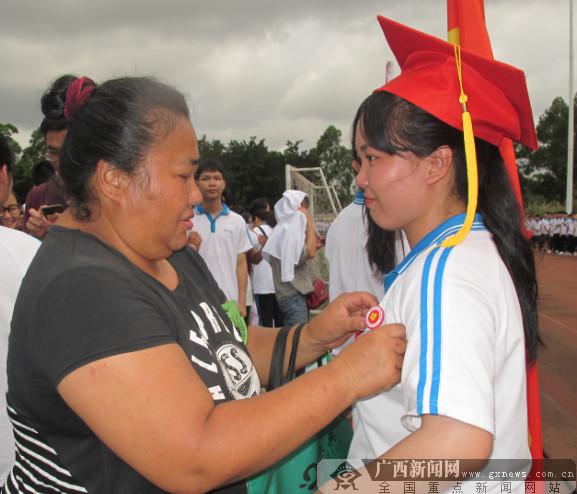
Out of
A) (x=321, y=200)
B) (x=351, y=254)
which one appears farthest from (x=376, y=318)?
(x=321, y=200)

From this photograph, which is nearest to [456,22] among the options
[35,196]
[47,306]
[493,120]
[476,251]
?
[493,120]

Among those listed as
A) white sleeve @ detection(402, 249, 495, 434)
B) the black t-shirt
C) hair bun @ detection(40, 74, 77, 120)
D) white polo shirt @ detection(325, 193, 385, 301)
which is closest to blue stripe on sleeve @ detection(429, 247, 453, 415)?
white sleeve @ detection(402, 249, 495, 434)

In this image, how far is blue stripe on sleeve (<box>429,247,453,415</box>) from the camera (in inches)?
45.4

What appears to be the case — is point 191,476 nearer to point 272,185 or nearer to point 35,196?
point 35,196

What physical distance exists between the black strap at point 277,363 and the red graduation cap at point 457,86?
1.00 metres

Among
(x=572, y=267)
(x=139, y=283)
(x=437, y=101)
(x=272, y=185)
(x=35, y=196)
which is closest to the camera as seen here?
(x=139, y=283)

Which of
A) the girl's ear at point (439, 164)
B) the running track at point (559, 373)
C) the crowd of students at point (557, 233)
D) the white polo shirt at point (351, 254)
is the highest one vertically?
the crowd of students at point (557, 233)

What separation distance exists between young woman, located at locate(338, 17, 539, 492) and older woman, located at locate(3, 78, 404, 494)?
19cm

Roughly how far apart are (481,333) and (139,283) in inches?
32.7

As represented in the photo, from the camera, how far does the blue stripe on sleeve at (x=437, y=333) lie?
1.15 metres

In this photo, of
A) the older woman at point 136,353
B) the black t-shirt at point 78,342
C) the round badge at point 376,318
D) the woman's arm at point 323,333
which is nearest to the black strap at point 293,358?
the woman's arm at point 323,333

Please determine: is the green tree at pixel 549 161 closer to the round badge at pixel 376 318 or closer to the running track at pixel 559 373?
the running track at pixel 559 373

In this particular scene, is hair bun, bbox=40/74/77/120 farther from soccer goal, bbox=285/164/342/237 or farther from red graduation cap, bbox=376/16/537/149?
soccer goal, bbox=285/164/342/237

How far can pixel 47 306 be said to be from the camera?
1.19 meters
